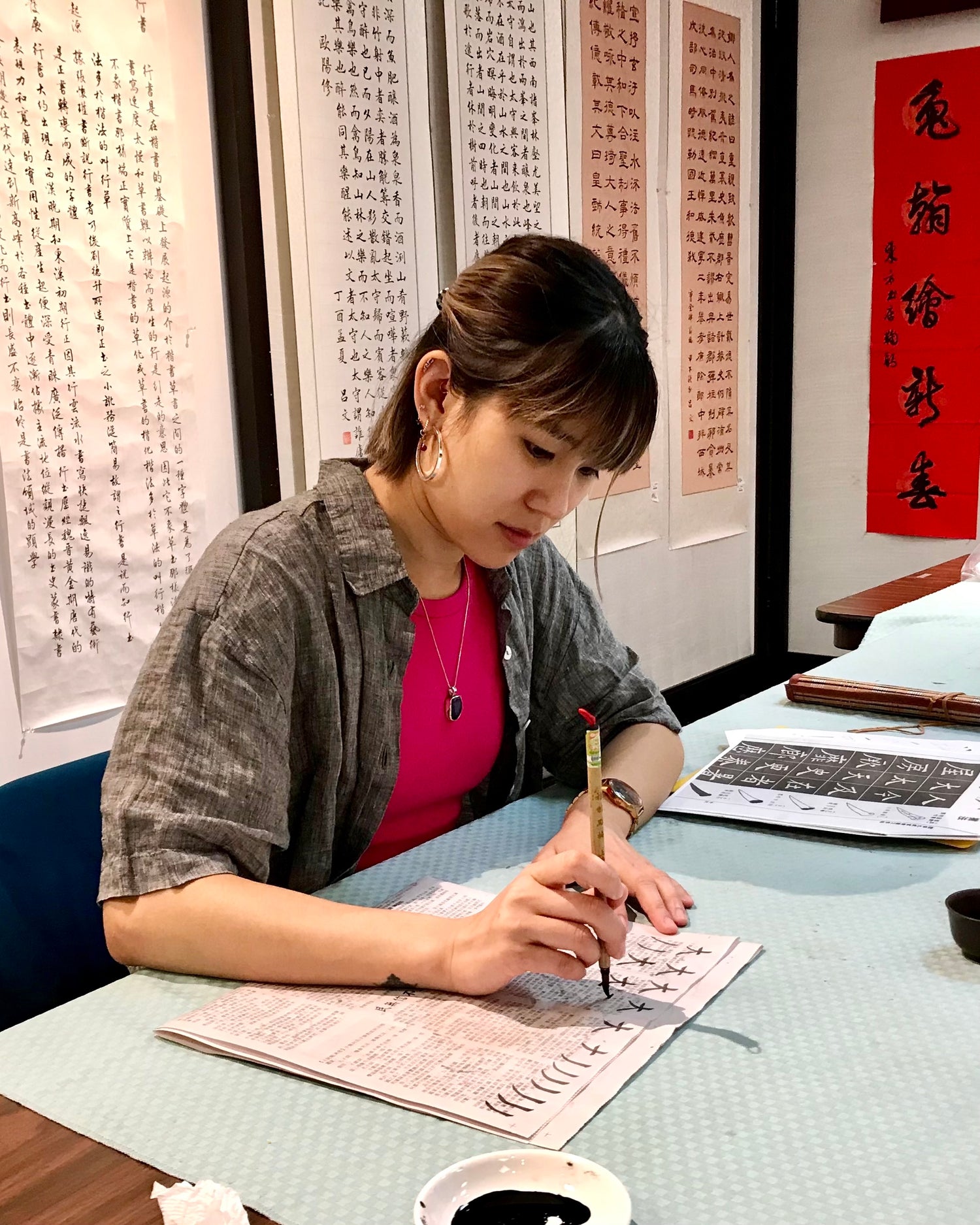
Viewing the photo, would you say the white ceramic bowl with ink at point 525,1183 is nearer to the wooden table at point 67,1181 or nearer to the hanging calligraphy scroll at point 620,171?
the wooden table at point 67,1181

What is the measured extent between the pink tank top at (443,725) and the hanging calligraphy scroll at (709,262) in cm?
248

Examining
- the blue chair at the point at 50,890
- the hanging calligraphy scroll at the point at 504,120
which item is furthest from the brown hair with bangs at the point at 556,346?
the hanging calligraphy scroll at the point at 504,120

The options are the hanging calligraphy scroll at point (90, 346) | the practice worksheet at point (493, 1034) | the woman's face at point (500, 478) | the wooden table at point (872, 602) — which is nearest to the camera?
the practice worksheet at point (493, 1034)

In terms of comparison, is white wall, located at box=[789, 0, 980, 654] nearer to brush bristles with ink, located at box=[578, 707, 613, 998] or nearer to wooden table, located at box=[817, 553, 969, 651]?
wooden table, located at box=[817, 553, 969, 651]

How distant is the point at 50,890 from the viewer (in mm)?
1191

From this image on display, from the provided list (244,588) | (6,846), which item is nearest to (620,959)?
(244,588)

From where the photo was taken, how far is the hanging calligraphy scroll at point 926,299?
12.3 feet

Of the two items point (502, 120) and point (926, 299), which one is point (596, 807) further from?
point (926, 299)

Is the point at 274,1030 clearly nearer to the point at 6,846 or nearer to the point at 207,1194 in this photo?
the point at 207,1194

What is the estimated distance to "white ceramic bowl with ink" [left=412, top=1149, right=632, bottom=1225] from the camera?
2.13ft

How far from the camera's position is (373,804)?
4.16 ft

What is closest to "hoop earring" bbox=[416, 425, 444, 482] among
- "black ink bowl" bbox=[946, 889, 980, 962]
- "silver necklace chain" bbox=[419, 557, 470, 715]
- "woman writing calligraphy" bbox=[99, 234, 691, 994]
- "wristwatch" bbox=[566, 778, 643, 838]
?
"woman writing calligraphy" bbox=[99, 234, 691, 994]

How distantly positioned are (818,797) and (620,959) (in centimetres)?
46

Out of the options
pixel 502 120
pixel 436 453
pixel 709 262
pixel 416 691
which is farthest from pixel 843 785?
pixel 709 262
